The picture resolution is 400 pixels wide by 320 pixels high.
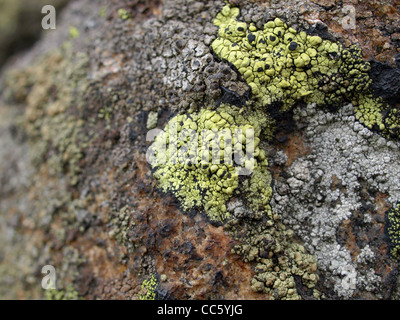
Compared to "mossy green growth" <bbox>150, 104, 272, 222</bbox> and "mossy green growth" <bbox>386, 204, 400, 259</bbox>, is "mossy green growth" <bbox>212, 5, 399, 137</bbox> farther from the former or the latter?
"mossy green growth" <bbox>386, 204, 400, 259</bbox>

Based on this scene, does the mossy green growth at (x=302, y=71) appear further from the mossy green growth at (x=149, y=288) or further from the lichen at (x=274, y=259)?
the mossy green growth at (x=149, y=288)

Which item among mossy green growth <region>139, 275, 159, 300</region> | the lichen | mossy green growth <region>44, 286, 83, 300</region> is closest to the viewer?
the lichen

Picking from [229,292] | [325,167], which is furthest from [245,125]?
[229,292]

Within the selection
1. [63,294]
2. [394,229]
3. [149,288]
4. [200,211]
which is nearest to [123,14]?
[200,211]

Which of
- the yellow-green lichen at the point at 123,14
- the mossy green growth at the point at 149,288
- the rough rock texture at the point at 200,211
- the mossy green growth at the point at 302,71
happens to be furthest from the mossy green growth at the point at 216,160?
the yellow-green lichen at the point at 123,14

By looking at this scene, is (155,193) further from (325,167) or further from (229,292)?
(325,167)

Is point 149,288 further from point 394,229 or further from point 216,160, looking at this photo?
point 394,229

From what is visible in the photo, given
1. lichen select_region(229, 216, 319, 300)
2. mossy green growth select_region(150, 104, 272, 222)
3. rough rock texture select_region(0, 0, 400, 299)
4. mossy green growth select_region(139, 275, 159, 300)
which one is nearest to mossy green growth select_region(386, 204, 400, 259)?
rough rock texture select_region(0, 0, 400, 299)
